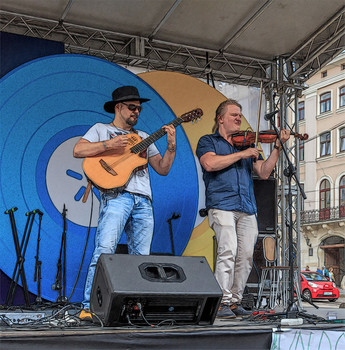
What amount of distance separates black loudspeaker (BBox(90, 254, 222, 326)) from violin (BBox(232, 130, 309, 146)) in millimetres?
1433

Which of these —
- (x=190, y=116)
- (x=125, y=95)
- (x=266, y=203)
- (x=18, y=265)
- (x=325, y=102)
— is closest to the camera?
(x=125, y=95)

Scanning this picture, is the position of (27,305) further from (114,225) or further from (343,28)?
(343,28)

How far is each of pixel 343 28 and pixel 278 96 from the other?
1.49 m

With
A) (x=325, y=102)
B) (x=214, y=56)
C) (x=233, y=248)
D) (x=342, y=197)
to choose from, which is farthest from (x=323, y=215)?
(x=233, y=248)

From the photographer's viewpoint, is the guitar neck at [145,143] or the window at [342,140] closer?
the guitar neck at [145,143]

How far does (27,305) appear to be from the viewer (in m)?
5.05

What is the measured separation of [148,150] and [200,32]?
2.25 metres

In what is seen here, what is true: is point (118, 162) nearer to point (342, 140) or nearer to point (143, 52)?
point (143, 52)

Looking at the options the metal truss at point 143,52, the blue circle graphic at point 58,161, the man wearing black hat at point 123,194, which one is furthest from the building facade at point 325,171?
the man wearing black hat at point 123,194

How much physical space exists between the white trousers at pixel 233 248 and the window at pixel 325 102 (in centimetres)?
2814

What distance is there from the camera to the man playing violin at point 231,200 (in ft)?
13.4

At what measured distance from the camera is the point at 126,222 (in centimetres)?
430

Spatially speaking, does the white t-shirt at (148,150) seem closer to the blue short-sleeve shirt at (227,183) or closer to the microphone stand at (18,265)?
the blue short-sleeve shirt at (227,183)

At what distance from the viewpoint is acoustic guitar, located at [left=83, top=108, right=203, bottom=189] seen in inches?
177
